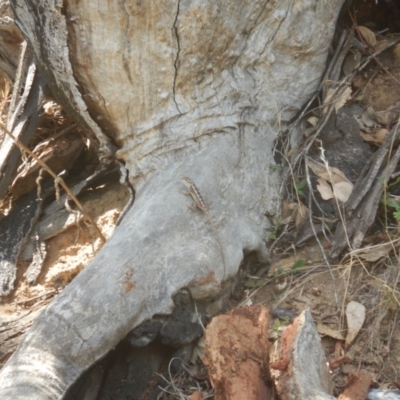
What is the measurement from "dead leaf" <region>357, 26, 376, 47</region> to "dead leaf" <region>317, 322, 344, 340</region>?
1865mm

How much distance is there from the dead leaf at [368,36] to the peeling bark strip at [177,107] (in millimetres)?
288

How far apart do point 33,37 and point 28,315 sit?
130 cm

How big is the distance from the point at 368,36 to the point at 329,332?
1.94m

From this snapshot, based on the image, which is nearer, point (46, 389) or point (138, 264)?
point (46, 389)

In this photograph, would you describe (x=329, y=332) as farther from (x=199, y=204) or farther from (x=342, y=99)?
(x=342, y=99)

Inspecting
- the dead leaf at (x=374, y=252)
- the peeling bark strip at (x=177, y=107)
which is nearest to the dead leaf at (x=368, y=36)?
the peeling bark strip at (x=177, y=107)

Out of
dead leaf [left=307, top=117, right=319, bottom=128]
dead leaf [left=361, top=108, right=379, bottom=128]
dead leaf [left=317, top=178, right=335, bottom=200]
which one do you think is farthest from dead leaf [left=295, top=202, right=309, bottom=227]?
dead leaf [left=361, top=108, right=379, bottom=128]

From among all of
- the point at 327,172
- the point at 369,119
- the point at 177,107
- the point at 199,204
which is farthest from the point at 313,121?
the point at 199,204

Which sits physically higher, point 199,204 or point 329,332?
point 199,204

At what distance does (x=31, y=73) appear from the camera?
3877 mm

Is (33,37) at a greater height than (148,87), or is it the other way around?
(33,37)

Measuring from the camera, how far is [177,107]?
3416mm

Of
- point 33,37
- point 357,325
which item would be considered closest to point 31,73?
point 33,37

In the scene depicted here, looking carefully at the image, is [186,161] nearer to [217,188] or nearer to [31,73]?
[217,188]
